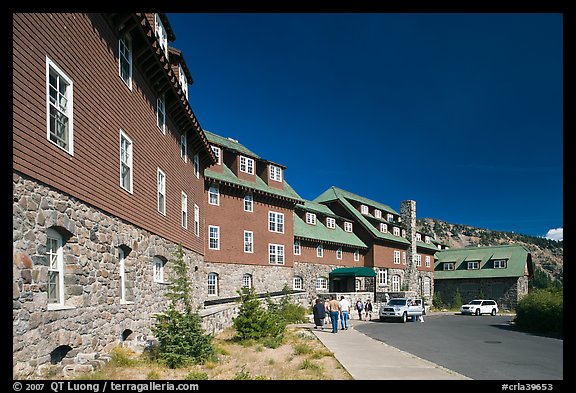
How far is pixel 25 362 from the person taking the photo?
7.51 meters

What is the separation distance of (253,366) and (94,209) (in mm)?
6175

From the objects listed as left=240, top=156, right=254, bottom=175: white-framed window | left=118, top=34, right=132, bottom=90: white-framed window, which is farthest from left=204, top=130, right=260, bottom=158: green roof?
left=118, top=34, right=132, bottom=90: white-framed window

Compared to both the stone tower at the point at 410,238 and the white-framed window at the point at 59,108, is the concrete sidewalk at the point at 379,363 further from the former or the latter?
the stone tower at the point at 410,238

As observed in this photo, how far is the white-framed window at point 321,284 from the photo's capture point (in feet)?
137

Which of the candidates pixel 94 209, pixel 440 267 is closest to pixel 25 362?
pixel 94 209

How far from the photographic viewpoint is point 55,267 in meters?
9.22

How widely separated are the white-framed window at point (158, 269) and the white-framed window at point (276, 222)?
720 inches

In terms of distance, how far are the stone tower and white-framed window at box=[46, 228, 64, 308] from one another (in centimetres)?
5112

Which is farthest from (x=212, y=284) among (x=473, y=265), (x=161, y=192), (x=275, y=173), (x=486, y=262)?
(x=486, y=262)

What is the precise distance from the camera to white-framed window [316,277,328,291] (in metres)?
41.6

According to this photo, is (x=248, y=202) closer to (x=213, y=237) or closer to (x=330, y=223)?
(x=213, y=237)

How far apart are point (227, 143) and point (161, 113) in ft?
52.5

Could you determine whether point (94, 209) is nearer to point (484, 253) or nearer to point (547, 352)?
point (547, 352)
